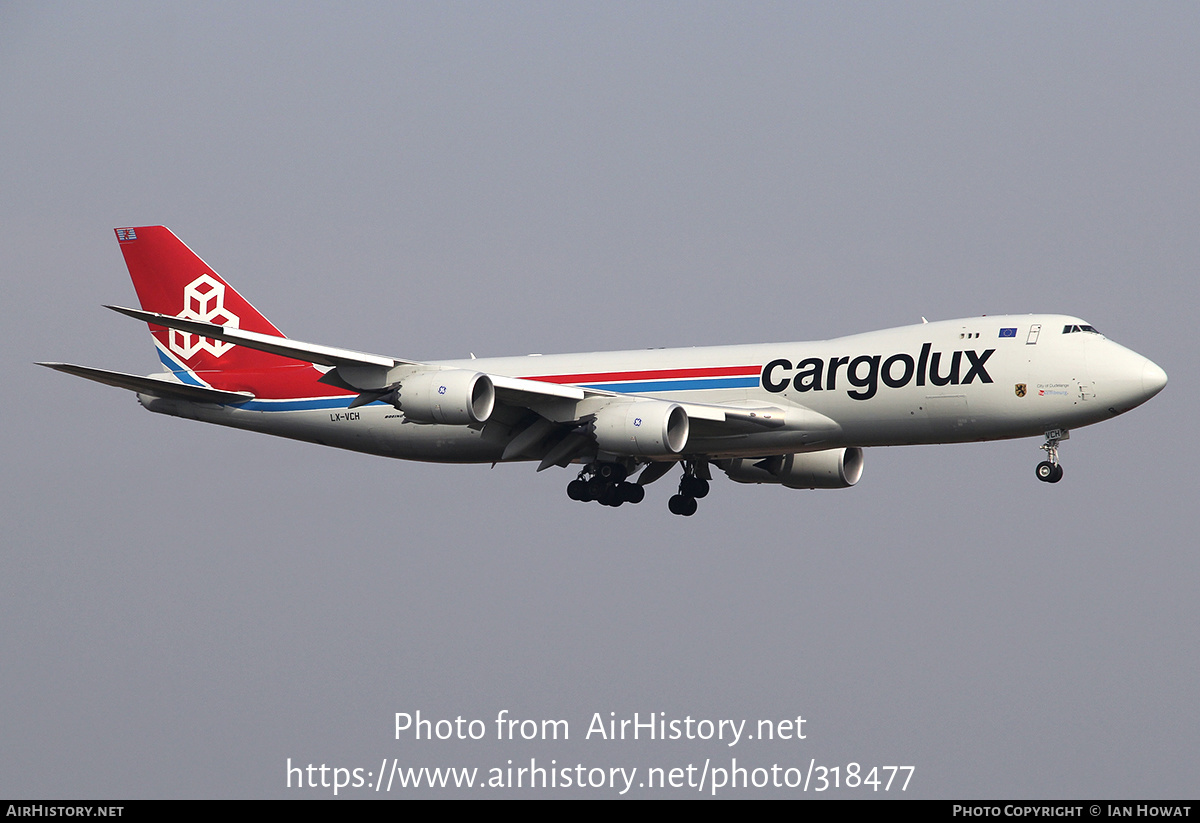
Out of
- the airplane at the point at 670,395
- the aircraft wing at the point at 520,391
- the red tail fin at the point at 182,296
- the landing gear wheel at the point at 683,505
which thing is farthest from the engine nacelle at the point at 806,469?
the red tail fin at the point at 182,296

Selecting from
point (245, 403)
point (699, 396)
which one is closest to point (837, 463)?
point (699, 396)

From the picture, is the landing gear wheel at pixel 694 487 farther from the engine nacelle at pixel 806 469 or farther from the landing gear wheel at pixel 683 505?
the engine nacelle at pixel 806 469

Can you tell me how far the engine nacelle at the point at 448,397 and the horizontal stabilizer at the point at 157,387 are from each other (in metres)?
8.92

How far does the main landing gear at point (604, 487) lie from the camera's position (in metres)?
Result: 43.2

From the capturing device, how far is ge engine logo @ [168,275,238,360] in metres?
46.6

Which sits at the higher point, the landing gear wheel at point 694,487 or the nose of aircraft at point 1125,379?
the nose of aircraft at point 1125,379

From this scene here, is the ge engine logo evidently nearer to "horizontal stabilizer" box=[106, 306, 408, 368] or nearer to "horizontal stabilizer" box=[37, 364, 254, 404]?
"horizontal stabilizer" box=[37, 364, 254, 404]

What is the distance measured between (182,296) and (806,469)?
2061 cm

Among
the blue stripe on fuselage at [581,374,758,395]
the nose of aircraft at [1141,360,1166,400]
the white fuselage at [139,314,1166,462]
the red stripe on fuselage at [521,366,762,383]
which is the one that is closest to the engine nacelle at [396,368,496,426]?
the white fuselage at [139,314,1166,462]

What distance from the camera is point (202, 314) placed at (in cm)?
4659

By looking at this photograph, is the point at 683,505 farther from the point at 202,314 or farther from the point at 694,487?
the point at 202,314

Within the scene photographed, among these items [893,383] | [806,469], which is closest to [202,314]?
[806,469]

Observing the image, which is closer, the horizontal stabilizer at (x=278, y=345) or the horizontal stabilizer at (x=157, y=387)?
the horizontal stabilizer at (x=278, y=345)

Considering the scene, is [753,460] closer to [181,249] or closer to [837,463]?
[837,463]
